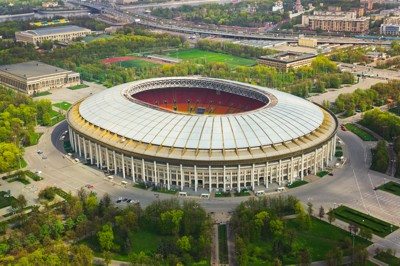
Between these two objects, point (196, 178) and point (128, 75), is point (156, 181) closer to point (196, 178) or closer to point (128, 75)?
point (196, 178)

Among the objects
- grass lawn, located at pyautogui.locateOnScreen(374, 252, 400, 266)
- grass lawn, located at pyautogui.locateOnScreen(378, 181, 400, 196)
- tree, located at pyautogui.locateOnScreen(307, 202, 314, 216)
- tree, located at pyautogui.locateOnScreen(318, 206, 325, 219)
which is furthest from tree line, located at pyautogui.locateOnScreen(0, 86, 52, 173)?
grass lawn, located at pyautogui.locateOnScreen(378, 181, 400, 196)

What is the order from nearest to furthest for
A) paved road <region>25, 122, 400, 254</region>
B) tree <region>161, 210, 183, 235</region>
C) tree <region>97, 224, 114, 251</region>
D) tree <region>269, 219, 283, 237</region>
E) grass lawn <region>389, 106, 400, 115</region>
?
tree <region>97, 224, 114, 251</region>, tree <region>269, 219, 283, 237</region>, tree <region>161, 210, 183, 235</region>, paved road <region>25, 122, 400, 254</region>, grass lawn <region>389, 106, 400, 115</region>

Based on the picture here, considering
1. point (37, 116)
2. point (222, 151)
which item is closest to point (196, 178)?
point (222, 151)

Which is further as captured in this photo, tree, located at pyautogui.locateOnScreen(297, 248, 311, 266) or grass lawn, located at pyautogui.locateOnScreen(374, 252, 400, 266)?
grass lawn, located at pyautogui.locateOnScreen(374, 252, 400, 266)

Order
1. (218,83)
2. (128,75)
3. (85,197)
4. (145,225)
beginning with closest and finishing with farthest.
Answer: (145,225) < (85,197) < (218,83) < (128,75)

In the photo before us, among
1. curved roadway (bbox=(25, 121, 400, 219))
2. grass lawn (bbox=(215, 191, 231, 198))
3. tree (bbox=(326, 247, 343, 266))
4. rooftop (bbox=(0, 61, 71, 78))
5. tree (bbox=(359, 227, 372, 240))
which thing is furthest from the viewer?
rooftop (bbox=(0, 61, 71, 78))

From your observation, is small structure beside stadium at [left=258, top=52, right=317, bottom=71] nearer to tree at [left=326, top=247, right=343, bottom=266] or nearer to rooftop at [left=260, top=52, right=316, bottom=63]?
rooftop at [left=260, top=52, right=316, bottom=63]
